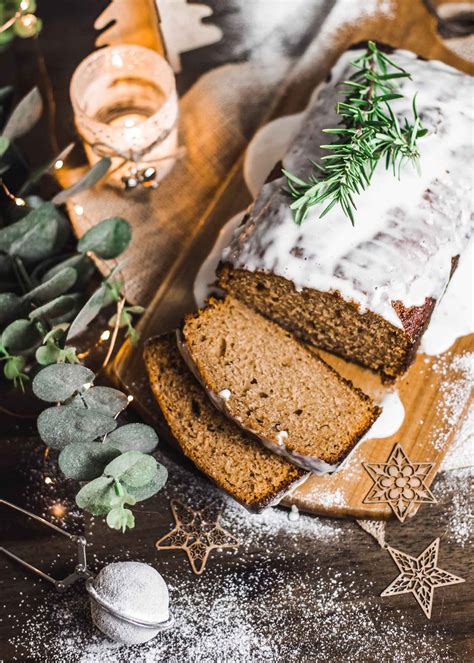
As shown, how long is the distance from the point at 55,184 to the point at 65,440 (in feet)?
4.43

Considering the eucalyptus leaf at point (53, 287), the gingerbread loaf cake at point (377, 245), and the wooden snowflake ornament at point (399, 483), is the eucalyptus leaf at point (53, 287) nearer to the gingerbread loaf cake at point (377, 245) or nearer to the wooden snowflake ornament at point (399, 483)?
the gingerbread loaf cake at point (377, 245)

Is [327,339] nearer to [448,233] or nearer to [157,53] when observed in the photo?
[448,233]

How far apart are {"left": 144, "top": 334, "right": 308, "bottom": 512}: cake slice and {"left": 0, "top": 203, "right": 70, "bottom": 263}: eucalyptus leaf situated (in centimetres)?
55

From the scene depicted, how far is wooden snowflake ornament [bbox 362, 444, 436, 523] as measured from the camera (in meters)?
3.09

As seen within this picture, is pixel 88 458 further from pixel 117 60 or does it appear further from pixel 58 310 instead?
pixel 117 60

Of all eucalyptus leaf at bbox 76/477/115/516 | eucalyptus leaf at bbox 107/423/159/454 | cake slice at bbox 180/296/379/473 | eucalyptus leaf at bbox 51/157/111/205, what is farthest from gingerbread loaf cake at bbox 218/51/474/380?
eucalyptus leaf at bbox 76/477/115/516

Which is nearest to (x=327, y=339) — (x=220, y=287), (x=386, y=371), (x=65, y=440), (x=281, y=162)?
(x=386, y=371)

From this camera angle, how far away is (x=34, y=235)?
10.2 ft

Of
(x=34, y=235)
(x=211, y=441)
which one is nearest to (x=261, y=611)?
(x=211, y=441)

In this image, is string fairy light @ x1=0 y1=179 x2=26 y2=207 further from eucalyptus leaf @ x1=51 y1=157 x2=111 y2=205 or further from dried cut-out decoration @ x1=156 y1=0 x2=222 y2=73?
dried cut-out decoration @ x1=156 y1=0 x2=222 y2=73

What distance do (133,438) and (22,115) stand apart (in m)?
1.38

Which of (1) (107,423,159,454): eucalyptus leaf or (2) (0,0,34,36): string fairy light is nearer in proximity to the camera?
(1) (107,423,159,454): eucalyptus leaf

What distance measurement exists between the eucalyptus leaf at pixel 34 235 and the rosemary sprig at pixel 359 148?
36.6 inches

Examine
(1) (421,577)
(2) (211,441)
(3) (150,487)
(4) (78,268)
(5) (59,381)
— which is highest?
(4) (78,268)
